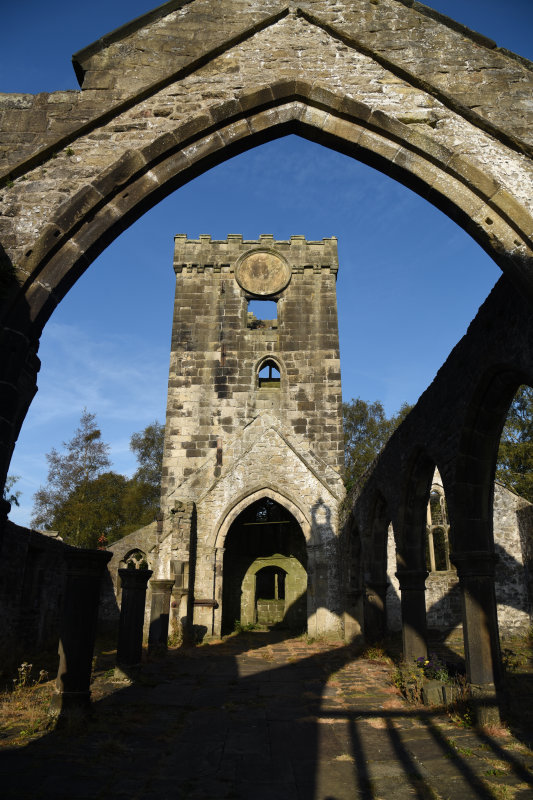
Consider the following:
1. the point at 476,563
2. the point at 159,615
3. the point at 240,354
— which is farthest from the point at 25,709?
the point at 240,354

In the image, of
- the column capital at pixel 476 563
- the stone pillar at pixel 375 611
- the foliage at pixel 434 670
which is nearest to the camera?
the column capital at pixel 476 563

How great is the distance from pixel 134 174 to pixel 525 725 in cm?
652

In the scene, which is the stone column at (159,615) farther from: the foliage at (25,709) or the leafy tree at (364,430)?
the leafy tree at (364,430)

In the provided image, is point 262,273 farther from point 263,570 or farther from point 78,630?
point 78,630

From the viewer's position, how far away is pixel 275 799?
3.73 meters

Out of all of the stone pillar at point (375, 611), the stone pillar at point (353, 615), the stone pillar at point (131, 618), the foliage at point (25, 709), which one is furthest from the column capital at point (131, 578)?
the stone pillar at point (353, 615)

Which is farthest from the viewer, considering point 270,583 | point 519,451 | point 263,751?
point 519,451

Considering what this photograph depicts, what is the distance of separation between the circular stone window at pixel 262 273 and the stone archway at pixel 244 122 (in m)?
13.2

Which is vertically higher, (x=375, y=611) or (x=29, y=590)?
(x=29, y=590)

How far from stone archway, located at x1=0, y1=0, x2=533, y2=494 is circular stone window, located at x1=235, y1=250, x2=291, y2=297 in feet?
43.2

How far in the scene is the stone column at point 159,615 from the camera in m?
11.0

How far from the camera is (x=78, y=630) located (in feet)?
19.8

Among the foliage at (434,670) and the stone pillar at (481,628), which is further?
the foliage at (434,670)

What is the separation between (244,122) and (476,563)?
5352mm
